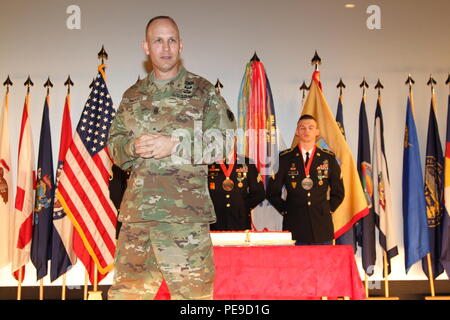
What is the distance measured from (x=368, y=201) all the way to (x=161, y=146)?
3.41m

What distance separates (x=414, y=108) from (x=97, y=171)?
331cm

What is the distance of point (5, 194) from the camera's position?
468cm

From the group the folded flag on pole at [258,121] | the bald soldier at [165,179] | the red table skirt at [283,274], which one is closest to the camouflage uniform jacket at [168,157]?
the bald soldier at [165,179]

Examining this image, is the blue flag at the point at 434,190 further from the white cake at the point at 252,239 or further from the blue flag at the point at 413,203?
the white cake at the point at 252,239

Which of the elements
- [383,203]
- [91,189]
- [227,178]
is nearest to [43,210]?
[91,189]

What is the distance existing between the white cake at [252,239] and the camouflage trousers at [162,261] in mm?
1133

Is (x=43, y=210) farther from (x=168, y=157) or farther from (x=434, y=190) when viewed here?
(x=434, y=190)

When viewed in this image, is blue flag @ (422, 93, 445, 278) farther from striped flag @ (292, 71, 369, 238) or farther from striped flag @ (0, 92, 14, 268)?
striped flag @ (0, 92, 14, 268)

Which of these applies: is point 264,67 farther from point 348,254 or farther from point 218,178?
point 348,254

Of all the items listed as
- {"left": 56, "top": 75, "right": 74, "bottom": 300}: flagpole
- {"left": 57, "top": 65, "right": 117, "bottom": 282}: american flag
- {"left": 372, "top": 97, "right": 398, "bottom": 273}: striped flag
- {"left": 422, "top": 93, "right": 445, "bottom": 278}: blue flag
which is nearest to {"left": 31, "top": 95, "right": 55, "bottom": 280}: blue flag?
{"left": 56, "top": 75, "right": 74, "bottom": 300}: flagpole

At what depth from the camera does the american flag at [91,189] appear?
14.2 ft

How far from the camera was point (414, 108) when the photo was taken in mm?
5332

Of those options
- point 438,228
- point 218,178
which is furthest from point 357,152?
point 218,178
